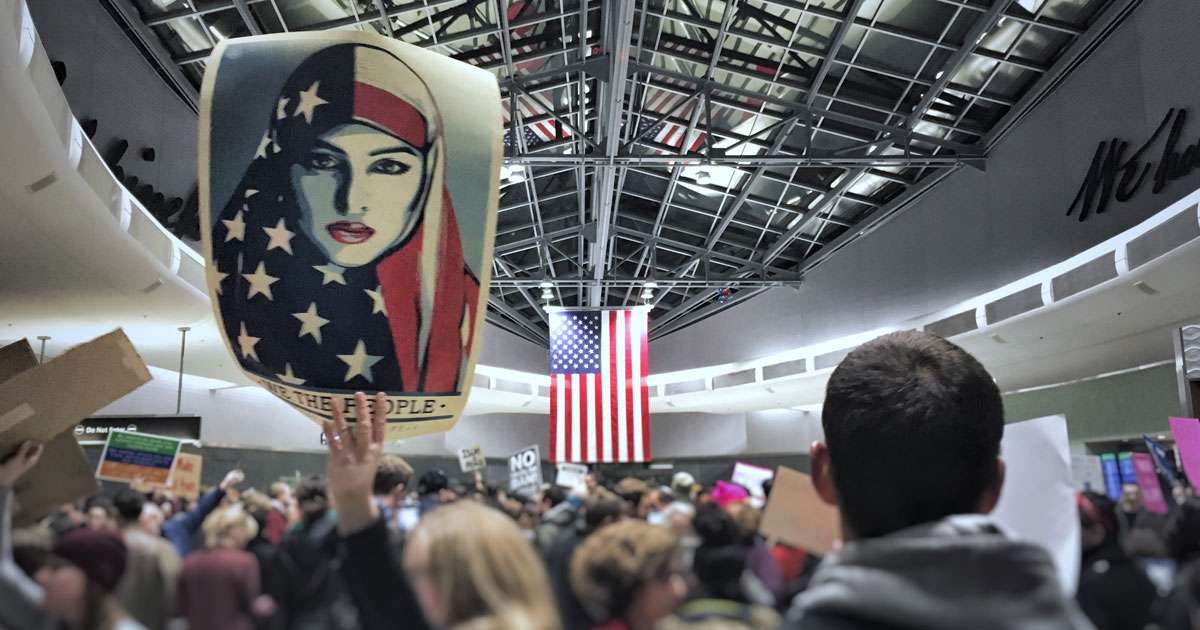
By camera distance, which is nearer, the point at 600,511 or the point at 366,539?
the point at 366,539

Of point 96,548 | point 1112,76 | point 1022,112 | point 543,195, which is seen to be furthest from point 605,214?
point 96,548

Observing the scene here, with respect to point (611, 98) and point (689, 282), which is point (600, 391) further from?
point (611, 98)

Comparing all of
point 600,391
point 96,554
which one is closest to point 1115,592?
point 96,554

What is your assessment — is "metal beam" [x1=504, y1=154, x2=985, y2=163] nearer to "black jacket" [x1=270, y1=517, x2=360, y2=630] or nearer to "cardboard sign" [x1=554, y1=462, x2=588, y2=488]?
"cardboard sign" [x1=554, y1=462, x2=588, y2=488]

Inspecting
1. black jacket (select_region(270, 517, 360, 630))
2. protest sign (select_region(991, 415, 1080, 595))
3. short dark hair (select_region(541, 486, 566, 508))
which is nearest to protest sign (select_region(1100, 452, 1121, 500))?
protest sign (select_region(991, 415, 1080, 595))

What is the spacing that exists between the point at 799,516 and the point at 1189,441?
209 cm

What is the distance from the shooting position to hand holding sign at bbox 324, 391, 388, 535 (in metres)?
0.96

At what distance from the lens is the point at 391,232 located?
1877mm

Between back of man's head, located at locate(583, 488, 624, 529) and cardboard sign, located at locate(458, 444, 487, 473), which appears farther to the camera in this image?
cardboard sign, located at locate(458, 444, 487, 473)

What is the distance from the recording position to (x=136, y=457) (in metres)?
1.21

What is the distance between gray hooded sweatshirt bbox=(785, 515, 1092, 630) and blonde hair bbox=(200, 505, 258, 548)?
1.88ft

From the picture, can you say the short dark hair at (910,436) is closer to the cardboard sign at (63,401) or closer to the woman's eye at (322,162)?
the cardboard sign at (63,401)

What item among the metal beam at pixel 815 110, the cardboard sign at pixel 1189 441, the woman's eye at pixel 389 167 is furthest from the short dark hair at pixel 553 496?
the metal beam at pixel 815 110

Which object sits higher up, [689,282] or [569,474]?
[689,282]
